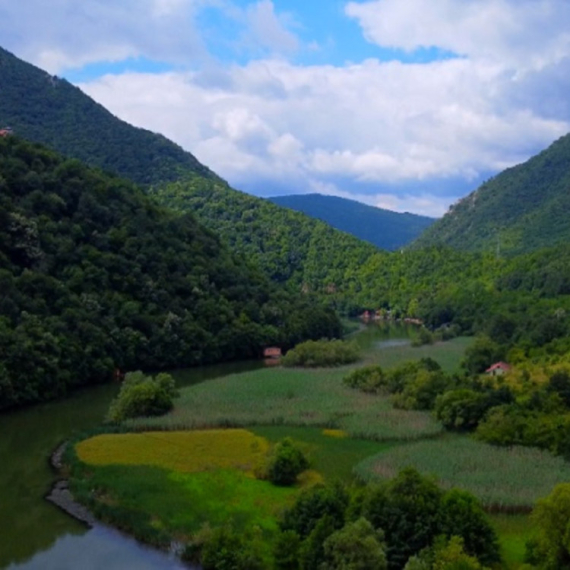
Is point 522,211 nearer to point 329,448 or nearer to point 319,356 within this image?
point 319,356

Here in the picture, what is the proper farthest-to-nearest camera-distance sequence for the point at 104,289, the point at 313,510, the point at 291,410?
the point at 104,289
the point at 291,410
the point at 313,510

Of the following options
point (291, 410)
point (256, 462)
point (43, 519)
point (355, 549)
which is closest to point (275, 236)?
point (291, 410)

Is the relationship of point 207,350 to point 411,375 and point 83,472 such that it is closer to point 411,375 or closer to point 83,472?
point 411,375

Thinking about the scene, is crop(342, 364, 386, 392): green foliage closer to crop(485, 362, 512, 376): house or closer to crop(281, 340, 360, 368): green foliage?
crop(485, 362, 512, 376): house

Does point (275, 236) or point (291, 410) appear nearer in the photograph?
point (291, 410)

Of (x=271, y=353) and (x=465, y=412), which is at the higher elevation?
(x=465, y=412)

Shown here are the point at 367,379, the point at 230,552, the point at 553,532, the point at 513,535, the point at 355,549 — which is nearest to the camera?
the point at 355,549
